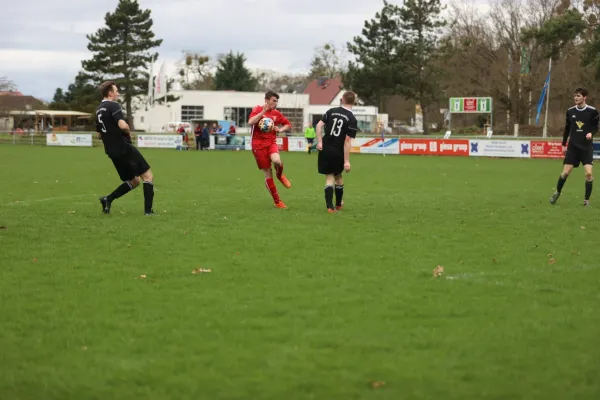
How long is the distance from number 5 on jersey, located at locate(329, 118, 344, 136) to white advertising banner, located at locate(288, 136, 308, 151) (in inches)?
1296

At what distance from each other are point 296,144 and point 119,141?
1351 inches

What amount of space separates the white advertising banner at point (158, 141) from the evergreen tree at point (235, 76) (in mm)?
41785

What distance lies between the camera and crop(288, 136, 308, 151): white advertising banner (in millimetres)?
44969

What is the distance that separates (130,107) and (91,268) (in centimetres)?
6926

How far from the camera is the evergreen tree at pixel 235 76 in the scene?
91188 mm

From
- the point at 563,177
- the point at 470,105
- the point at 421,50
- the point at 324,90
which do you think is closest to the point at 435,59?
the point at 421,50

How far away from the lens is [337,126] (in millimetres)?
11984

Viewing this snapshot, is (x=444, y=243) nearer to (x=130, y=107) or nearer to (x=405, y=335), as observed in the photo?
(x=405, y=335)

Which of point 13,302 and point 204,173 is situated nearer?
point 13,302

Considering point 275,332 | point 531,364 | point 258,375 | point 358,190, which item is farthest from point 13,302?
point 358,190

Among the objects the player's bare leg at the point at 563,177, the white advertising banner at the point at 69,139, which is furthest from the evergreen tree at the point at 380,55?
the player's bare leg at the point at 563,177

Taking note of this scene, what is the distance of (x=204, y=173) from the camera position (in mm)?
23609

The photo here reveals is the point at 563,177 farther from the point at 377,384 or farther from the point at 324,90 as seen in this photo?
the point at 324,90

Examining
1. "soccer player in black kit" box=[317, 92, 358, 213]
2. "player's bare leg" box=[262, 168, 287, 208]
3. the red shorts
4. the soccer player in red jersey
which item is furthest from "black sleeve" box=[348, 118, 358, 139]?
"player's bare leg" box=[262, 168, 287, 208]
